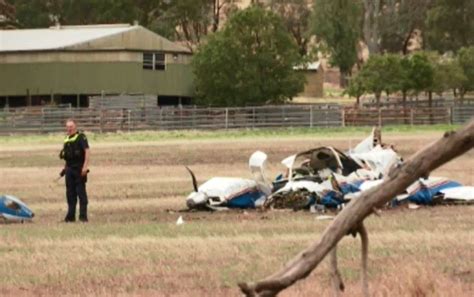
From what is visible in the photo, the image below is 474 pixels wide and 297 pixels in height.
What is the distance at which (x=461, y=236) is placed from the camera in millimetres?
18000

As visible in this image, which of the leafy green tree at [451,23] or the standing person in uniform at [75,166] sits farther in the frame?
the leafy green tree at [451,23]

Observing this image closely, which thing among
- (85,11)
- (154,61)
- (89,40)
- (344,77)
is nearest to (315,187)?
(89,40)

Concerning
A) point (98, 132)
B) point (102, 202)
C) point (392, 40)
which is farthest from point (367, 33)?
point (102, 202)

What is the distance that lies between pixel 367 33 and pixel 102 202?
88.9 meters

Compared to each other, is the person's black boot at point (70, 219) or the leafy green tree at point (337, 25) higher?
the leafy green tree at point (337, 25)

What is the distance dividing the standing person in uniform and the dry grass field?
18.0 inches

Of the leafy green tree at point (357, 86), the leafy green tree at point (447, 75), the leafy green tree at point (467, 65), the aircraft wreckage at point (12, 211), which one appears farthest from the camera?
the leafy green tree at point (467, 65)

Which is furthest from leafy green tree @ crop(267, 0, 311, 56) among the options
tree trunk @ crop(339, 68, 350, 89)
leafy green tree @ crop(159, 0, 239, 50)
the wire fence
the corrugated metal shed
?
the wire fence

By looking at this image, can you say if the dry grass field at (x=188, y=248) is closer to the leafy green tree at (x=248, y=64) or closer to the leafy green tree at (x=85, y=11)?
the leafy green tree at (x=248, y=64)

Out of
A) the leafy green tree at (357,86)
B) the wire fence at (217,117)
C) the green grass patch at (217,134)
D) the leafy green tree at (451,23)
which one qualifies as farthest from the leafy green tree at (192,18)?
the green grass patch at (217,134)

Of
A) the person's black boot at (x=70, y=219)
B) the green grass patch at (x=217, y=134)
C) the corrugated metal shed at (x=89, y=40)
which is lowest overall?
the green grass patch at (x=217, y=134)

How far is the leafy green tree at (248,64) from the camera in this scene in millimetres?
81000

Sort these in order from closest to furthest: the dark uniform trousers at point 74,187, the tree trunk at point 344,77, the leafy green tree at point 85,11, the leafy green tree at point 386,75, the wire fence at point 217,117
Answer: the dark uniform trousers at point 74,187 < the wire fence at point 217,117 < the leafy green tree at point 386,75 < the leafy green tree at point 85,11 < the tree trunk at point 344,77

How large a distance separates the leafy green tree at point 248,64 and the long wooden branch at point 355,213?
244 ft
